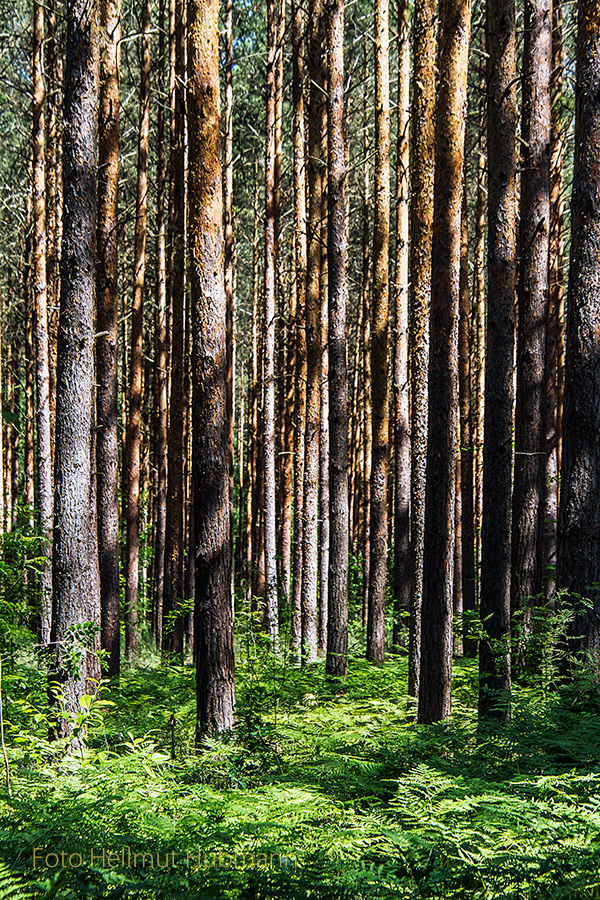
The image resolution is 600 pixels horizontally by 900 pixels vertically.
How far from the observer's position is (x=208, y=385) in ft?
21.9

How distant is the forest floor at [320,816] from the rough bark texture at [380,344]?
16.4 feet

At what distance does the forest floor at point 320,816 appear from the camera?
3078mm

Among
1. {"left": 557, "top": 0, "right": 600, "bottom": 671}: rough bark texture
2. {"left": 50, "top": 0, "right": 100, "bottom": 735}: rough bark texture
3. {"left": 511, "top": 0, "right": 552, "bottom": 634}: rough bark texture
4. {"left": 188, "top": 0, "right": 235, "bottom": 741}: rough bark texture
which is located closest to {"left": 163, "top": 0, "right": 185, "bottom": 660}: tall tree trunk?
{"left": 50, "top": 0, "right": 100, "bottom": 735}: rough bark texture

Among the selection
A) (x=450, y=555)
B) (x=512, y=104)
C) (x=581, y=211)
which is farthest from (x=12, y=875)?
(x=512, y=104)

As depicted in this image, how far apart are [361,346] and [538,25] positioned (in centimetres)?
1446

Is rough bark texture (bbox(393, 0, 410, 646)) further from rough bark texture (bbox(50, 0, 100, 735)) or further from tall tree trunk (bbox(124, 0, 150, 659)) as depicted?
rough bark texture (bbox(50, 0, 100, 735))

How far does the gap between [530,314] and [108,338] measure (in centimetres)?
606

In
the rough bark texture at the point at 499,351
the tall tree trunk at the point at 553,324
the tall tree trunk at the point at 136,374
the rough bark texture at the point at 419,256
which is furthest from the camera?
the tall tree trunk at the point at 136,374

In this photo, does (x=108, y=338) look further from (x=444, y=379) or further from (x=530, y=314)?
(x=530, y=314)

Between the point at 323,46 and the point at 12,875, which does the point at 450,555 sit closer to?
the point at 12,875

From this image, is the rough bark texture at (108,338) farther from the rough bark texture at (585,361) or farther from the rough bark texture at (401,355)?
the rough bark texture at (585,361)

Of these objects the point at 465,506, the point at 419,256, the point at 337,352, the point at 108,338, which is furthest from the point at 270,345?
the point at 419,256

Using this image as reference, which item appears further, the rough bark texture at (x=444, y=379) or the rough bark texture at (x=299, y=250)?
the rough bark texture at (x=299, y=250)

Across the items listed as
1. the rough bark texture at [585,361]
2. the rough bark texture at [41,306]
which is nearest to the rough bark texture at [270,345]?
the rough bark texture at [41,306]
